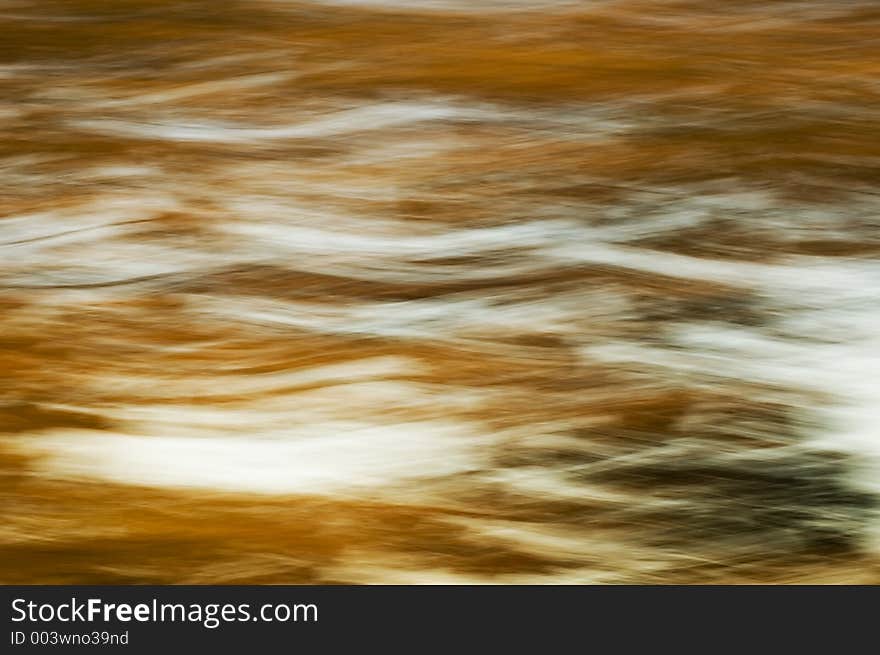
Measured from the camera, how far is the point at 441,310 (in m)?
1.13

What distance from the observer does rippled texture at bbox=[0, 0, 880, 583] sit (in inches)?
32.3

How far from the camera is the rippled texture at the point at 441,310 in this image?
2.69 feet

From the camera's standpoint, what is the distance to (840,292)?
116cm

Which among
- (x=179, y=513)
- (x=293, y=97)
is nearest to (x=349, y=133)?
(x=293, y=97)

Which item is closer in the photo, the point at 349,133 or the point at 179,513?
the point at 179,513

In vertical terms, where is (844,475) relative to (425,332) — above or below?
below
